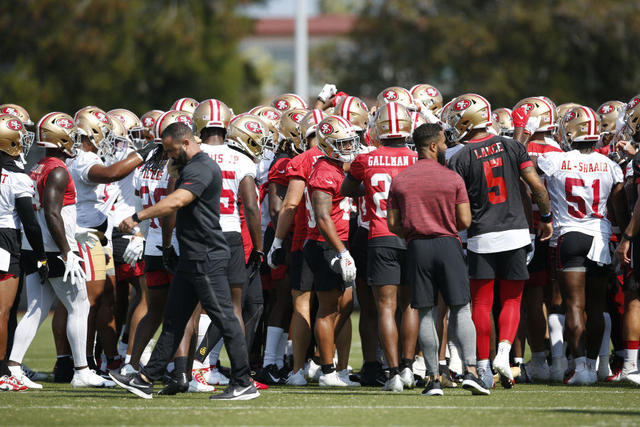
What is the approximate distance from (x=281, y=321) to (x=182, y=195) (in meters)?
2.77

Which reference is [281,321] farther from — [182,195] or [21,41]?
[21,41]

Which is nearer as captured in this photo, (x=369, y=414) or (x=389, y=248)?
(x=369, y=414)

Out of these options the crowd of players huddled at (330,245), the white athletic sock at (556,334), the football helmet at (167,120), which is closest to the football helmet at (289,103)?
the crowd of players huddled at (330,245)

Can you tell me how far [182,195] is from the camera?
8484 mm

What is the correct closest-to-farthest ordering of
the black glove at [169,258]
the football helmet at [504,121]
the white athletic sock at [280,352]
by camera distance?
the black glove at [169,258]
the white athletic sock at [280,352]
the football helmet at [504,121]

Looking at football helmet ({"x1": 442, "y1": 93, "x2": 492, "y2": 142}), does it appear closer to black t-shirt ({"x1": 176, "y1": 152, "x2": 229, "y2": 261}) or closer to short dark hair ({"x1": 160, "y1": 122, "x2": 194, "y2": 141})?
black t-shirt ({"x1": 176, "y1": 152, "x2": 229, "y2": 261})

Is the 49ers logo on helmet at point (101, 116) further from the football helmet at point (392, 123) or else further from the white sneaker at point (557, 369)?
the white sneaker at point (557, 369)

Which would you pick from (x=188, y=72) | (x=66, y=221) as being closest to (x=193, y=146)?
(x=66, y=221)

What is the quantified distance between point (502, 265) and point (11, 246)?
13.9ft

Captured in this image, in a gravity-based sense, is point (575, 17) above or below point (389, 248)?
above

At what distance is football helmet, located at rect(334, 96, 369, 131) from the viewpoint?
11.3 metres

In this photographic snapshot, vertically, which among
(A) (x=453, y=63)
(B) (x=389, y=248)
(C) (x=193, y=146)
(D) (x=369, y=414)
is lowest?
(D) (x=369, y=414)

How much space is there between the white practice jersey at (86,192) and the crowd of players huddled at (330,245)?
2cm

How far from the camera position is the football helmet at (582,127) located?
10.4m
